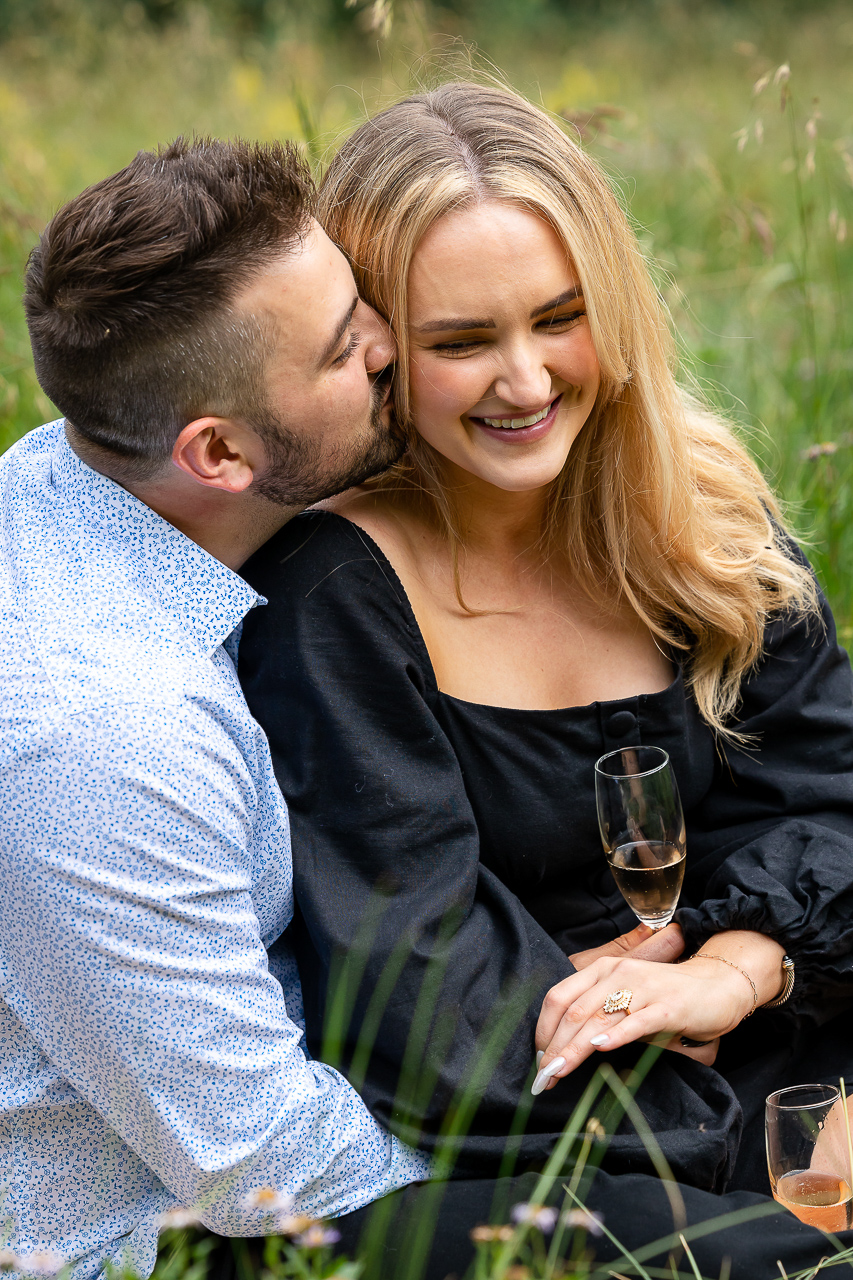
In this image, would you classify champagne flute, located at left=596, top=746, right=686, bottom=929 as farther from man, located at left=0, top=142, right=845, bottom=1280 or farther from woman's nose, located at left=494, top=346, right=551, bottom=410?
woman's nose, located at left=494, top=346, right=551, bottom=410

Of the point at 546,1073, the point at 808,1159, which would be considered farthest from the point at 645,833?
the point at 808,1159

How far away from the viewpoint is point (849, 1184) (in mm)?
1950

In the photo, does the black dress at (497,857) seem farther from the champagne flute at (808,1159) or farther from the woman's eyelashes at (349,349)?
the woman's eyelashes at (349,349)

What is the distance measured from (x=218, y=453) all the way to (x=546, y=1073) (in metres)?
1.16

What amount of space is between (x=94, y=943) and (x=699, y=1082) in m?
1.10

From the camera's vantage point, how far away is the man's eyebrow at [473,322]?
2.22 meters

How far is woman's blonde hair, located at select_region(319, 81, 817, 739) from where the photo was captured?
2250mm

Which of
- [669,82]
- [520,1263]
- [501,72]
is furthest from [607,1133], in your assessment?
[669,82]

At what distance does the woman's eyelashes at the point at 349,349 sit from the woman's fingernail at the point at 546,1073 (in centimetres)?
124

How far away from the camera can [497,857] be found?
2.39 m

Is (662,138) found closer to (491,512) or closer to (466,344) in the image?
(491,512)

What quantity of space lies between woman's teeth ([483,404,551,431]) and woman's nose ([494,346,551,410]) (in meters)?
0.06

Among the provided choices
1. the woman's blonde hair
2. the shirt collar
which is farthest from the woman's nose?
the shirt collar

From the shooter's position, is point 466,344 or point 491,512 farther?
point 491,512
